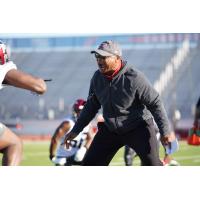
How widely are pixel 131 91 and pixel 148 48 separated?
75.2 feet

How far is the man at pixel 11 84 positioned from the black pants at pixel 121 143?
1.03 m

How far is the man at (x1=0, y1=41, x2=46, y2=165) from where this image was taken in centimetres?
441

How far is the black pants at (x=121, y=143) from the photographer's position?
5754 mm

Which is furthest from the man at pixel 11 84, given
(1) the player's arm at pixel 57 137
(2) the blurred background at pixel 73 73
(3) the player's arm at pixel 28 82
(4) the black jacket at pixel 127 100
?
(2) the blurred background at pixel 73 73

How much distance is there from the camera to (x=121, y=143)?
5.96m

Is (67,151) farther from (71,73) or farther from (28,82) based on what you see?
(71,73)

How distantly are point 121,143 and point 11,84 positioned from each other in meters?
1.66

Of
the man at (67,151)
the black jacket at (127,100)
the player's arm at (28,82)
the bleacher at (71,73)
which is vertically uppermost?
the player's arm at (28,82)

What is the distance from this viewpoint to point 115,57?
5.90m

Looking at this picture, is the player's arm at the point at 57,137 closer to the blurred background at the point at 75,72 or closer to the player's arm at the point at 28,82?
the player's arm at the point at 28,82

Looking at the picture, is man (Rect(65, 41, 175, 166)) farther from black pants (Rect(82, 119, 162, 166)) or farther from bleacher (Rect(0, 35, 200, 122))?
bleacher (Rect(0, 35, 200, 122))

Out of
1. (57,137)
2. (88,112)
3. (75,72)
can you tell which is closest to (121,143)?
(88,112)
